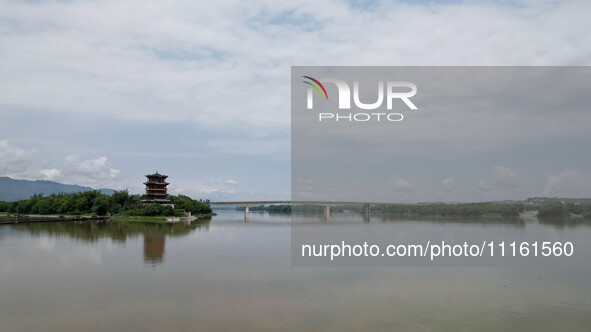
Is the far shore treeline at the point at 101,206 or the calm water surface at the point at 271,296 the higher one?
the far shore treeline at the point at 101,206

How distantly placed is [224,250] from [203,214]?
5677 cm

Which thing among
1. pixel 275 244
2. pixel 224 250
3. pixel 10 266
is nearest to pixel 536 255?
pixel 275 244

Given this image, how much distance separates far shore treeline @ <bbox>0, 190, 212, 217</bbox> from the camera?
201 feet

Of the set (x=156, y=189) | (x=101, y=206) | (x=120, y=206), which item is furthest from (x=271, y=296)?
(x=156, y=189)

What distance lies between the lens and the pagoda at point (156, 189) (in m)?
69.0

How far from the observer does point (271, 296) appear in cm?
1399

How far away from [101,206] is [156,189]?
31.6 feet

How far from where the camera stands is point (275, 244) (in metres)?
30.6

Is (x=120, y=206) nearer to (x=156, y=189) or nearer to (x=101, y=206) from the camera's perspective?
(x=101, y=206)

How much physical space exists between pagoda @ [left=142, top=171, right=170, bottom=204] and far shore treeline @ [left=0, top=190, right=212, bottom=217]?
1.76m

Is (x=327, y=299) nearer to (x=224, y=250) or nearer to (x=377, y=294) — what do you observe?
(x=377, y=294)

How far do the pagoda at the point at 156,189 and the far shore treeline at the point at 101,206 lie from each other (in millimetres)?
1764

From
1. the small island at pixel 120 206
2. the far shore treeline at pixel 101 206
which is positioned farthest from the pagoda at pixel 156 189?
the far shore treeline at pixel 101 206

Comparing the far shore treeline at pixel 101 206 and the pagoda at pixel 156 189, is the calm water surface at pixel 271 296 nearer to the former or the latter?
the far shore treeline at pixel 101 206
